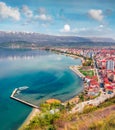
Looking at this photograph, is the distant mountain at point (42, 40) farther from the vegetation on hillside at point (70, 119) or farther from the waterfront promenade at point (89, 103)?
the vegetation on hillside at point (70, 119)

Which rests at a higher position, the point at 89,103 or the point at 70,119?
the point at 70,119

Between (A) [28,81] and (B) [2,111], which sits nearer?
(B) [2,111]

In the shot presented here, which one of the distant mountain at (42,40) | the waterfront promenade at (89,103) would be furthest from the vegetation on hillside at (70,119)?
the distant mountain at (42,40)

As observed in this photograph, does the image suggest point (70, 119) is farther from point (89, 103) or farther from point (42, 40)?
point (42, 40)

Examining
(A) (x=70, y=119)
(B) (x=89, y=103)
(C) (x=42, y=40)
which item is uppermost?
(C) (x=42, y=40)

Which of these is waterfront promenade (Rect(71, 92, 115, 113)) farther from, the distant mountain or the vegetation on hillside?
the distant mountain

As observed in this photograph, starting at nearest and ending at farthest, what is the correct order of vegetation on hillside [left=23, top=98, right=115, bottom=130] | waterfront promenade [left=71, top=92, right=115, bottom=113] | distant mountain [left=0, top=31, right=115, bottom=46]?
1. vegetation on hillside [left=23, top=98, right=115, bottom=130]
2. waterfront promenade [left=71, top=92, right=115, bottom=113]
3. distant mountain [left=0, top=31, right=115, bottom=46]

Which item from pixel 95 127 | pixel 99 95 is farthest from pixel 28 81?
pixel 95 127

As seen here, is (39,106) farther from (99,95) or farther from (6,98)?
(99,95)

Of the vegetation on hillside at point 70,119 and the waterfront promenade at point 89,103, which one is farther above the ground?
the vegetation on hillside at point 70,119

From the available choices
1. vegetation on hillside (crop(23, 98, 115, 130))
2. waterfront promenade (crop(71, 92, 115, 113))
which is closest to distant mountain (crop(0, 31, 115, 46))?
waterfront promenade (crop(71, 92, 115, 113))

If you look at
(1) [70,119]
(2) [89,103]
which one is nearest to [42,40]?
(2) [89,103]
